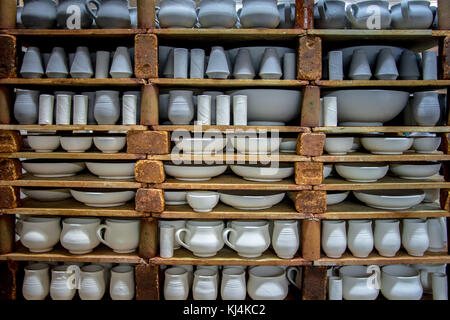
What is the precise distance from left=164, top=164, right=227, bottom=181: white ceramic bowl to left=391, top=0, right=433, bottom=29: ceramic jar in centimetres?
113

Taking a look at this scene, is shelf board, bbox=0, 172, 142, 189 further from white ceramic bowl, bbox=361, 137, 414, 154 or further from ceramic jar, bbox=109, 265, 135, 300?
white ceramic bowl, bbox=361, 137, 414, 154

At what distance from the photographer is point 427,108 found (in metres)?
1.59

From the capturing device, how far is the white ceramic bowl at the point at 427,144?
162 cm

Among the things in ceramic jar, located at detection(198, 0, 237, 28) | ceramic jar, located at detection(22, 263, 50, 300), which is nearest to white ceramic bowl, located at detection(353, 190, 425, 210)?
ceramic jar, located at detection(198, 0, 237, 28)

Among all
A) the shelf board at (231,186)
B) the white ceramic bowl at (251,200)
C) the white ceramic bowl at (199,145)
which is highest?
the white ceramic bowl at (199,145)

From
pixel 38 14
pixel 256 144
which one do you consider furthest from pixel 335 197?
pixel 38 14

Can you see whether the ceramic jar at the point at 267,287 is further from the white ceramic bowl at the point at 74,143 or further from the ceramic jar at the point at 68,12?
the ceramic jar at the point at 68,12

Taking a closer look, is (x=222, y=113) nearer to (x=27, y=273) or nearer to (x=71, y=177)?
(x=71, y=177)

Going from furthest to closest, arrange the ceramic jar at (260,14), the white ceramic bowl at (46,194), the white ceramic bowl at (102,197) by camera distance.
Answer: the white ceramic bowl at (46,194), the white ceramic bowl at (102,197), the ceramic jar at (260,14)

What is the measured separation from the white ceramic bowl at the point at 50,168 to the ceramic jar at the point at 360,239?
1470 millimetres

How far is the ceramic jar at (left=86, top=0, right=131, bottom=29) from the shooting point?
1.56 metres

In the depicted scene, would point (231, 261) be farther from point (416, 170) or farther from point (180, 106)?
point (416, 170)

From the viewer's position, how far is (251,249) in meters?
1.58

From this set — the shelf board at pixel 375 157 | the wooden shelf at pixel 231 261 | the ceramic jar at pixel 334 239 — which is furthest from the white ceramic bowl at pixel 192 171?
the ceramic jar at pixel 334 239
